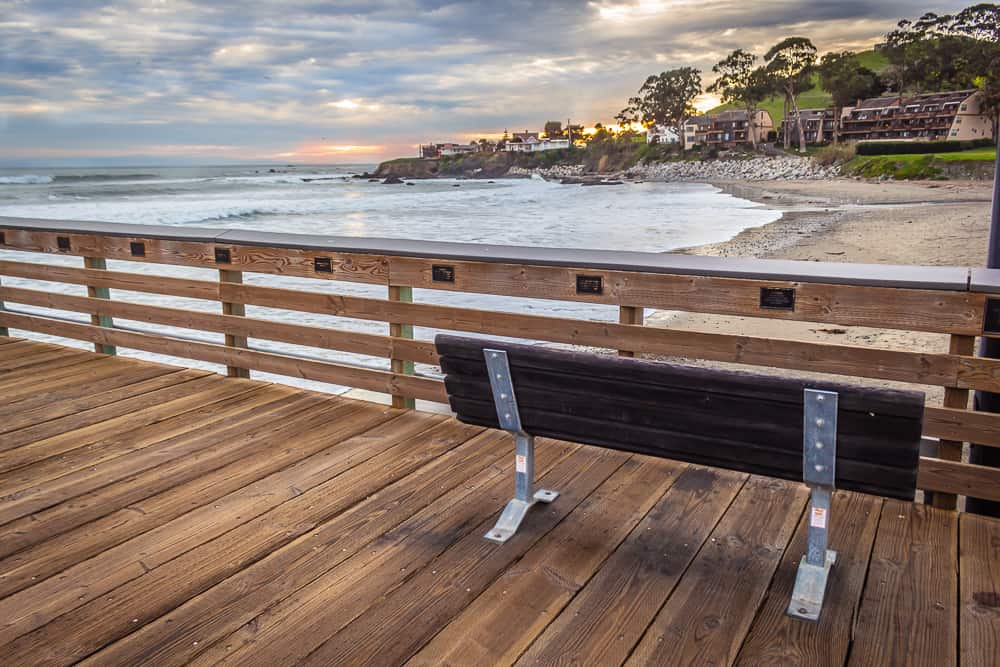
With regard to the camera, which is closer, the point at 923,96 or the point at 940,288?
the point at 940,288

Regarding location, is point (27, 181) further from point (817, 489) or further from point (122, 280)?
point (817, 489)

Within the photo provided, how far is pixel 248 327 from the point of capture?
172 inches

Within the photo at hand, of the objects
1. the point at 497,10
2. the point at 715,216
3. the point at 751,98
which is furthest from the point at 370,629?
the point at 497,10

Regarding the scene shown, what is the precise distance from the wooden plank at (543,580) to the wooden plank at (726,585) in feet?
0.89

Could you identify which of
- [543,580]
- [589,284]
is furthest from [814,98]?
[543,580]

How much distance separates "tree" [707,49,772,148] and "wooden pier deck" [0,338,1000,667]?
183 ft

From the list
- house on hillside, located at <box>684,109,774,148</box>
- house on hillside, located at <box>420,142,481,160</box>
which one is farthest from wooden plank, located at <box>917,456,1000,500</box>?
house on hillside, located at <box>420,142,481,160</box>

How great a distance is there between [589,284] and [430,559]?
1366 mm

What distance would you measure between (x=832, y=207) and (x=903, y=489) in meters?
29.7

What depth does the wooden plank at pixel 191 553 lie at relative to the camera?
6.84ft

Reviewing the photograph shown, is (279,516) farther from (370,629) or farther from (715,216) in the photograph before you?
(715,216)

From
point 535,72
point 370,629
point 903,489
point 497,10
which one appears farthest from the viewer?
point 535,72

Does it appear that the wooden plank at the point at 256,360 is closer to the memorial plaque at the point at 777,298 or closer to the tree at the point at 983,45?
the memorial plaque at the point at 777,298

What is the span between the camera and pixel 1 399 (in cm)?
426
